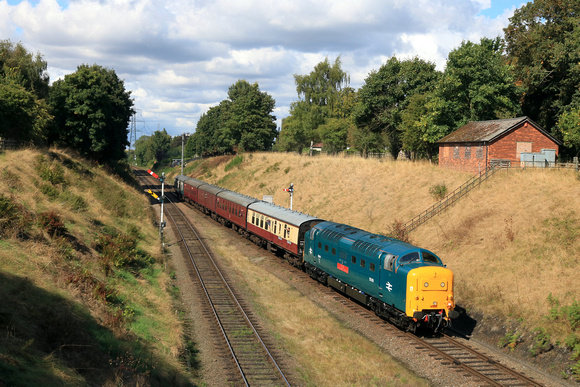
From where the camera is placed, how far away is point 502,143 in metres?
39.6

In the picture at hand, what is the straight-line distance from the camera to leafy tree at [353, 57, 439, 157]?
60938 mm

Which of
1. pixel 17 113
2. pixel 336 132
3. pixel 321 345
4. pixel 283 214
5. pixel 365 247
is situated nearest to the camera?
pixel 321 345

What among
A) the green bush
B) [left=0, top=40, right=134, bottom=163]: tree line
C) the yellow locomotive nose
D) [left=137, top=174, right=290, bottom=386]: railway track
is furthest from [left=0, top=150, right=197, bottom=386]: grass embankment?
the green bush

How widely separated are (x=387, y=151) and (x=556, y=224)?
50.2 metres

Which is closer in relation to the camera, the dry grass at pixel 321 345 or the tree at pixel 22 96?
the dry grass at pixel 321 345

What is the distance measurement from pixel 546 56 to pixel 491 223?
29455 mm

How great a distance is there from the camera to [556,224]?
26.1 meters

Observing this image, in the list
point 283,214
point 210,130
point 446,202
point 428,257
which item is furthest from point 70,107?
point 210,130

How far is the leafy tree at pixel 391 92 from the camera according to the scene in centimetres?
6094

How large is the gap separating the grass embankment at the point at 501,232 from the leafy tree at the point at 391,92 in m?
11.3

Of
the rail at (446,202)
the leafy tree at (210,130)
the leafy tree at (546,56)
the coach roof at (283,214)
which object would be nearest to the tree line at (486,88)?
the leafy tree at (546,56)

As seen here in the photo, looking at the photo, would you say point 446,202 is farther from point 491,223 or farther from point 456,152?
point 456,152

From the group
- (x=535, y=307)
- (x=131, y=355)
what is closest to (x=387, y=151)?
(x=535, y=307)

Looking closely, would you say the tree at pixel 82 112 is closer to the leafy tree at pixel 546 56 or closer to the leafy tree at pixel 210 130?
the leafy tree at pixel 546 56
